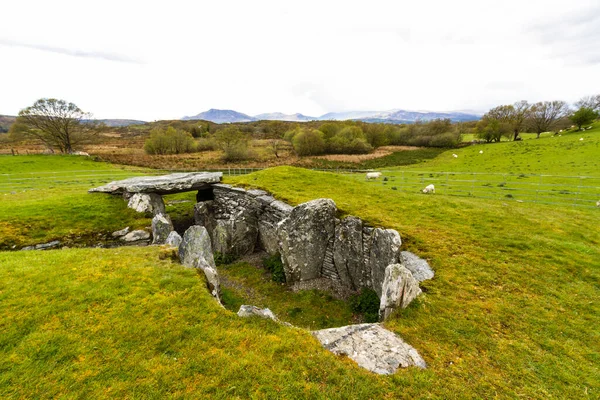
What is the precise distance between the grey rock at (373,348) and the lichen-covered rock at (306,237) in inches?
239

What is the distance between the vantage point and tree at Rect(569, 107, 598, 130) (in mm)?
61594

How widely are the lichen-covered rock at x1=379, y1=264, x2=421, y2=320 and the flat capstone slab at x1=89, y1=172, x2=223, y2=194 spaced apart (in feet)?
47.0

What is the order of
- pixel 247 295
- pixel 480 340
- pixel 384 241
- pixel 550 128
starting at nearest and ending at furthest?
pixel 480 340, pixel 384 241, pixel 247 295, pixel 550 128

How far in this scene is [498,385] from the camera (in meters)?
5.22

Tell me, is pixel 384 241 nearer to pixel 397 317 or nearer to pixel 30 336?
pixel 397 317

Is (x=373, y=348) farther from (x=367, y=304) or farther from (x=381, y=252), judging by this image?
(x=367, y=304)

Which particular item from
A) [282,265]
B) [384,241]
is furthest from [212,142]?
[384,241]

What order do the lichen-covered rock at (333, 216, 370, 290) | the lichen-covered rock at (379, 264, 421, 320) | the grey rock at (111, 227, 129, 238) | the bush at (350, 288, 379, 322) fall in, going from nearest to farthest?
the lichen-covered rock at (379, 264, 421, 320), the bush at (350, 288, 379, 322), the lichen-covered rock at (333, 216, 370, 290), the grey rock at (111, 227, 129, 238)

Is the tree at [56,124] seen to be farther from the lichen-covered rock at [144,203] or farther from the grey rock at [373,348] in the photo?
the grey rock at [373,348]

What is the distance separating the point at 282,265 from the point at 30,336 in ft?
32.8

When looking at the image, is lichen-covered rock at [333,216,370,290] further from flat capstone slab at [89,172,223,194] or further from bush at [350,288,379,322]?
flat capstone slab at [89,172,223,194]

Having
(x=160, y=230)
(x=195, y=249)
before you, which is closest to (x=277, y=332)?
(x=195, y=249)

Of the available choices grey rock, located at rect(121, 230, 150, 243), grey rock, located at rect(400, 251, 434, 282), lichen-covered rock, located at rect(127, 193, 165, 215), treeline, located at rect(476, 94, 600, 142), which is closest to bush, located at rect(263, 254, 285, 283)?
grey rock, located at rect(400, 251, 434, 282)

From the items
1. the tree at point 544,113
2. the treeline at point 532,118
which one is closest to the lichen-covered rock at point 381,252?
the treeline at point 532,118
